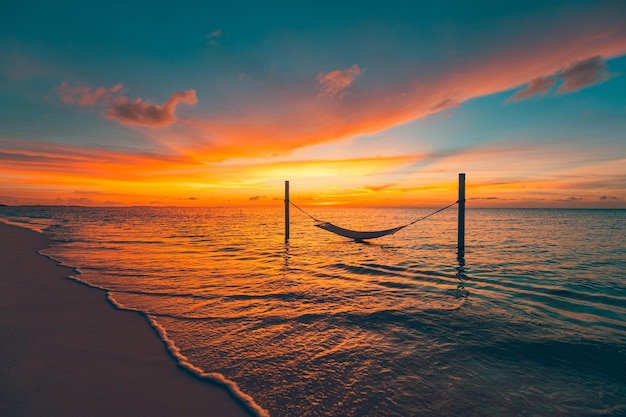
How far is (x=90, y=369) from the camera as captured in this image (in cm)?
392

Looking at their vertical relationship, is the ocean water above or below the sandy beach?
below

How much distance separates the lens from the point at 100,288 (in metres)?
8.12

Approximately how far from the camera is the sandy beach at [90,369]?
3.23m

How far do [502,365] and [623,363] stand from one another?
193 centimetres

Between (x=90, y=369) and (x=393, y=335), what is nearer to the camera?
(x=90, y=369)

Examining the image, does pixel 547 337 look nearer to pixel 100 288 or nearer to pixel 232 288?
pixel 232 288

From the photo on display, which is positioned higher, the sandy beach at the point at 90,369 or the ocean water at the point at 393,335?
the sandy beach at the point at 90,369

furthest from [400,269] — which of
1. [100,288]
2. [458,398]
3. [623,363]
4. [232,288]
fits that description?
[100,288]

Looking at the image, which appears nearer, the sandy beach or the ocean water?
the sandy beach

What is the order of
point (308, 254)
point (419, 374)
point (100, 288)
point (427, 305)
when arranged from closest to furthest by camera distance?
point (419, 374), point (427, 305), point (100, 288), point (308, 254)

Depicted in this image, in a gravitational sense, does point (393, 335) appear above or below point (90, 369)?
below

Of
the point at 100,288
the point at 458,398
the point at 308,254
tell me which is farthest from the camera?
the point at 308,254

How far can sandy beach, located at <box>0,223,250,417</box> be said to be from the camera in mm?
3227

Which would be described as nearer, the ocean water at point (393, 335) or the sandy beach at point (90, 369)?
the sandy beach at point (90, 369)
